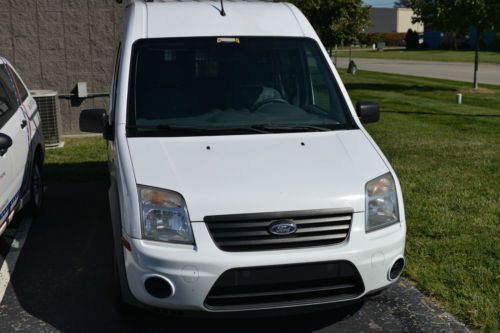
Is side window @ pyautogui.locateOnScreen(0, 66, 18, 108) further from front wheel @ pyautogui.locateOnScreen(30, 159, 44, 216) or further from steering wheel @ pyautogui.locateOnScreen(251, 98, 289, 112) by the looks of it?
steering wheel @ pyautogui.locateOnScreen(251, 98, 289, 112)

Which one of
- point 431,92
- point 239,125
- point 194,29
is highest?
point 194,29

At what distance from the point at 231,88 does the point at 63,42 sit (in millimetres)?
7872

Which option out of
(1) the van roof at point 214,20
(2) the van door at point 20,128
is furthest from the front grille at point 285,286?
(2) the van door at point 20,128

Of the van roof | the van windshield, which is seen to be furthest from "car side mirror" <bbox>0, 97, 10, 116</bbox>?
the van windshield

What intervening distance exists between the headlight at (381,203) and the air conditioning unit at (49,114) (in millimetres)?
8082

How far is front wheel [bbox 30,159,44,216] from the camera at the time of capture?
275 inches

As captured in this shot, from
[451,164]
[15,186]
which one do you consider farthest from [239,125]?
[451,164]

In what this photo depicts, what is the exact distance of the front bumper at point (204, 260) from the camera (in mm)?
3721

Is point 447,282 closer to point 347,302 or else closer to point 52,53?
point 347,302

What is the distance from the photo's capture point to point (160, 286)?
12.5 feet

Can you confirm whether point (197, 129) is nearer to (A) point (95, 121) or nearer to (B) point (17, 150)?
(A) point (95, 121)

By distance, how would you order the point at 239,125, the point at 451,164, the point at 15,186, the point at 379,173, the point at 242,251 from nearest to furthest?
the point at 242,251 < the point at 379,173 < the point at 239,125 < the point at 15,186 < the point at 451,164

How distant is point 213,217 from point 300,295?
69 centimetres

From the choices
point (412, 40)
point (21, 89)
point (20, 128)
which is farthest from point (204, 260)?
point (412, 40)
